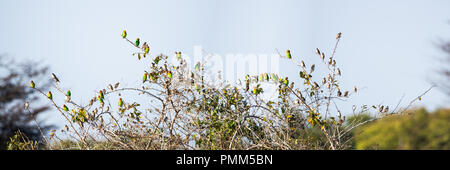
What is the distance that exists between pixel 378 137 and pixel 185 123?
2.07m

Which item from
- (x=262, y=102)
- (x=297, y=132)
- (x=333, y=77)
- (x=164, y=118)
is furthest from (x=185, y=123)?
(x=333, y=77)

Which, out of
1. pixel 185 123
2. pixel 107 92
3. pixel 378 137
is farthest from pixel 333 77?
pixel 107 92

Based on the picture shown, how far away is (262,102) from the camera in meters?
4.62
